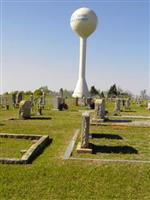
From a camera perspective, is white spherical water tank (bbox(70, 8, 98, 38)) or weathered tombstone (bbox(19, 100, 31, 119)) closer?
weathered tombstone (bbox(19, 100, 31, 119))

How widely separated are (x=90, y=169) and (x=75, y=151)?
1.95 metres

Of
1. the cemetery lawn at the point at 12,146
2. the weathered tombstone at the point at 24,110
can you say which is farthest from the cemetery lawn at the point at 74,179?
the weathered tombstone at the point at 24,110

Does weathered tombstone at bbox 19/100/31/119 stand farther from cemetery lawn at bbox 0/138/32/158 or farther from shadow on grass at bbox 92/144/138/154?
shadow on grass at bbox 92/144/138/154

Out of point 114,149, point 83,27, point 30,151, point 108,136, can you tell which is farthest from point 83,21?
point 30,151

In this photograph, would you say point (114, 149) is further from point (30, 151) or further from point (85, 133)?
point (30, 151)

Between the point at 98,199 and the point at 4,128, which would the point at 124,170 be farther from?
the point at 4,128

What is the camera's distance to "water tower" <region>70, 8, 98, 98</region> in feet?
200

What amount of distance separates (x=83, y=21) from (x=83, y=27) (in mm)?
1064

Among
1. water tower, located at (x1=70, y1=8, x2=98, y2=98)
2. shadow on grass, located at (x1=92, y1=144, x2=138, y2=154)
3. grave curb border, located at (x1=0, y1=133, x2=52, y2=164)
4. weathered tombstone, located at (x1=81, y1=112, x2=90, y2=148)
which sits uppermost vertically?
water tower, located at (x1=70, y1=8, x2=98, y2=98)

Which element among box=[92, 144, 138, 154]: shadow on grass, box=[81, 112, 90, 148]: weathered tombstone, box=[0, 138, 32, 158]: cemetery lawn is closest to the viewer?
box=[0, 138, 32, 158]: cemetery lawn

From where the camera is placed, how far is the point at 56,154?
10016 mm

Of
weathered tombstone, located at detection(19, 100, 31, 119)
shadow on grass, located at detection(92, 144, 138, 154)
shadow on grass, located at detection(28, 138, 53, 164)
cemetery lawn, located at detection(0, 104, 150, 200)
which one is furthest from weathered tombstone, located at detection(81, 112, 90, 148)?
weathered tombstone, located at detection(19, 100, 31, 119)

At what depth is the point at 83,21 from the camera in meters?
60.8

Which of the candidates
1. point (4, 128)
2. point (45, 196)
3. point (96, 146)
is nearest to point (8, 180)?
point (45, 196)
